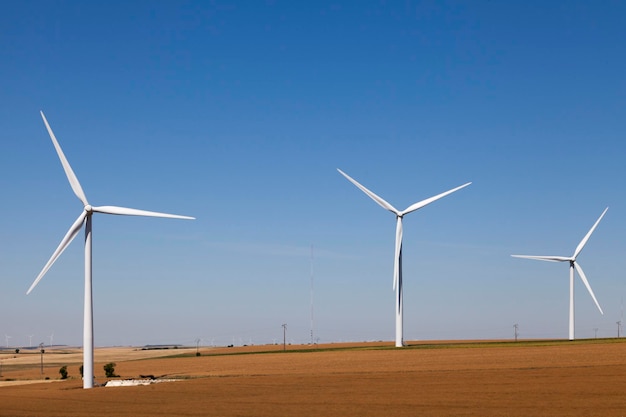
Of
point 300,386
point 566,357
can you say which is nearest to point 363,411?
point 300,386

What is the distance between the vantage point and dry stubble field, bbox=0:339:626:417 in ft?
135

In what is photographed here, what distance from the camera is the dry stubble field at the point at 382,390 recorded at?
4125cm

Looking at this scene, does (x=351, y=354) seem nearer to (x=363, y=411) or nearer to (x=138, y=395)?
(x=138, y=395)

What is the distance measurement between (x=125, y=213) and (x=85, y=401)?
63.1 feet

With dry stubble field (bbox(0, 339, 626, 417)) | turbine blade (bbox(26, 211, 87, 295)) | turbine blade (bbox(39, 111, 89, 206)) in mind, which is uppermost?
turbine blade (bbox(39, 111, 89, 206))

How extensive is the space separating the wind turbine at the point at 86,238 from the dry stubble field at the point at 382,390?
9.19 ft

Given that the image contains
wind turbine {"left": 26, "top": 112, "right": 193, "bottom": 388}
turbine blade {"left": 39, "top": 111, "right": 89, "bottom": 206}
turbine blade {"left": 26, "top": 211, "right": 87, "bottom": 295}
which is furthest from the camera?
turbine blade {"left": 39, "top": 111, "right": 89, "bottom": 206}

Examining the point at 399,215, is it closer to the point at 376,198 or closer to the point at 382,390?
the point at 376,198

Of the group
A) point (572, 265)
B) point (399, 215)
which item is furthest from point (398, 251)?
point (572, 265)

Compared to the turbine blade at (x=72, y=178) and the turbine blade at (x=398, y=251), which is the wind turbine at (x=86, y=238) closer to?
the turbine blade at (x=72, y=178)

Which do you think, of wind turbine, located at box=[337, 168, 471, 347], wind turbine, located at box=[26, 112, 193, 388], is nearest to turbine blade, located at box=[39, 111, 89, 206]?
wind turbine, located at box=[26, 112, 193, 388]

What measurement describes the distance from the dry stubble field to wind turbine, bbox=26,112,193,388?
2.80 m

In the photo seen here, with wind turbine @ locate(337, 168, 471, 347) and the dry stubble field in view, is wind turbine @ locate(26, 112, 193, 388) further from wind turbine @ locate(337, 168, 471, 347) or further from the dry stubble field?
wind turbine @ locate(337, 168, 471, 347)

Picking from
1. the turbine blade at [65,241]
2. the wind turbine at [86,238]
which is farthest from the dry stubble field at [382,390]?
the turbine blade at [65,241]
